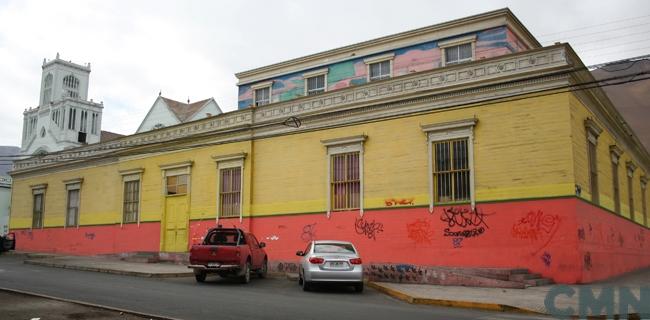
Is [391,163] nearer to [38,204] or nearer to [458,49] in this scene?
[458,49]

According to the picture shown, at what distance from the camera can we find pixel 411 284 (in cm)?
1781

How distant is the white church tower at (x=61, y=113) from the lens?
88.1 metres

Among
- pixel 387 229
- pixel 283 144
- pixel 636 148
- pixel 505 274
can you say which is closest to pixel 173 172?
pixel 283 144

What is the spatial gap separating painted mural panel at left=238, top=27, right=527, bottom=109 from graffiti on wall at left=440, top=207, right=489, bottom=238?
26.3ft

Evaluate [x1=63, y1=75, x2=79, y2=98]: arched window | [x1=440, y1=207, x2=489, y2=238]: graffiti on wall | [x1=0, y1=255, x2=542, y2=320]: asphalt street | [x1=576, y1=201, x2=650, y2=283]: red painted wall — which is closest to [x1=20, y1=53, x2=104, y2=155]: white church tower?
[x1=63, y1=75, x2=79, y2=98]: arched window

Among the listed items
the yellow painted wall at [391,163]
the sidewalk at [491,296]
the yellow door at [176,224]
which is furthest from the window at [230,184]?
the sidewalk at [491,296]

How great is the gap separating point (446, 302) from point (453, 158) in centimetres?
729

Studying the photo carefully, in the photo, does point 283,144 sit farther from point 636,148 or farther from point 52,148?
point 52,148

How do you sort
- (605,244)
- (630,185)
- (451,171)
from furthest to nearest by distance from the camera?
(630,185) → (605,244) → (451,171)

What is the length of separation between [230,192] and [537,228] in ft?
45.2

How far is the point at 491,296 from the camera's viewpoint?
46.6ft

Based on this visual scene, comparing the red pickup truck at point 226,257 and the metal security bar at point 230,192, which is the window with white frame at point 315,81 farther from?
the red pickup truck at point 226,257

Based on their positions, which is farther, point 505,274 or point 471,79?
point 471,79

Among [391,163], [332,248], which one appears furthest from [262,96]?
[332,248]
